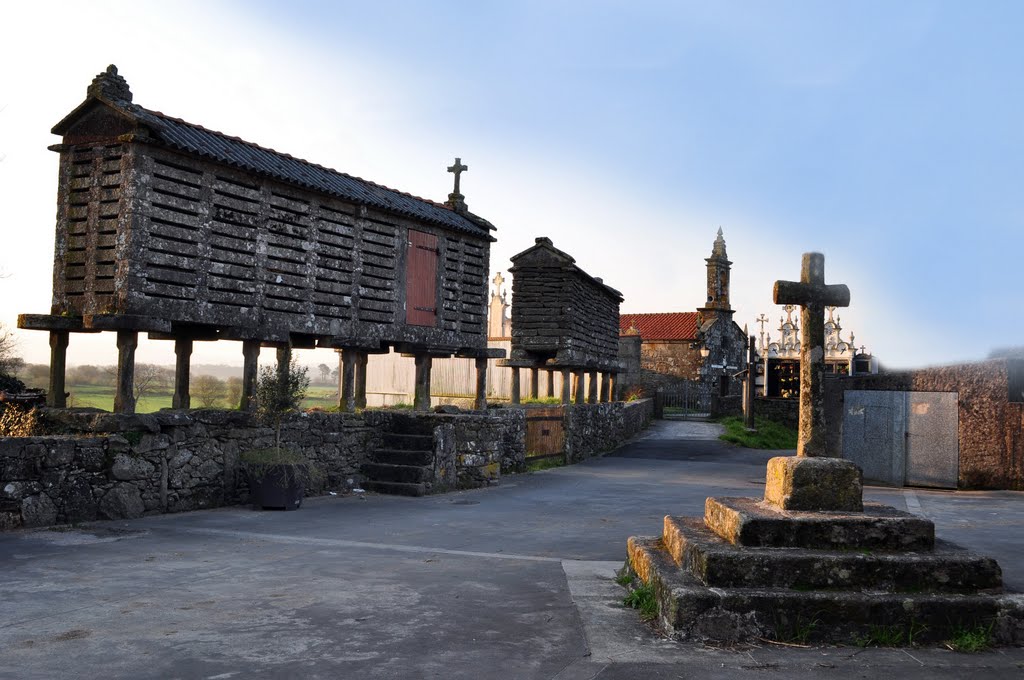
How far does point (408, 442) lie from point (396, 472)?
81 cm

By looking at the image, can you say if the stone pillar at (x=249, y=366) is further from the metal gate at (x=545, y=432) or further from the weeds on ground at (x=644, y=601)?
the weeds on ground at (x=644, y=601)

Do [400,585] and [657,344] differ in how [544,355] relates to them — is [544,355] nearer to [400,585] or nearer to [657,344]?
[400,585]

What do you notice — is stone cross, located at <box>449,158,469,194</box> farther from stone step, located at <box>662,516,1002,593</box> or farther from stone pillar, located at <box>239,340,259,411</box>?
stone step, located at <box>662,516,1002,593</box>

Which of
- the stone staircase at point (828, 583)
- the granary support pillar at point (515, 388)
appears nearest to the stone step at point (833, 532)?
the stone staircase at point (828, 583)

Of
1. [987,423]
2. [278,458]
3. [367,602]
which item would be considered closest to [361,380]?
[278,458]

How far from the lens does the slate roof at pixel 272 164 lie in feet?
36.5

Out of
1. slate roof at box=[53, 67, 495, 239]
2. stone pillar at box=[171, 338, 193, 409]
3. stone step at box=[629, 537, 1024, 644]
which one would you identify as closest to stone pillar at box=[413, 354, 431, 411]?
slate roof at box=[53, 67, 495, 239]

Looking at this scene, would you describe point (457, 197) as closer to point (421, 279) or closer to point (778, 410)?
point (421, 279)

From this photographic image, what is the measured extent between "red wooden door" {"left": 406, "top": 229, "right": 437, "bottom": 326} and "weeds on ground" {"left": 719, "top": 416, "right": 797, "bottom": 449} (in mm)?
12669

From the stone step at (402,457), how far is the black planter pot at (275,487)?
2890 mm

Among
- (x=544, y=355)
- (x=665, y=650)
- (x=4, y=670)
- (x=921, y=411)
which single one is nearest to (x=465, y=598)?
(x=665, y=650)

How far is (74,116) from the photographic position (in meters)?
11.4

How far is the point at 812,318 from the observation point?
21.7 ft

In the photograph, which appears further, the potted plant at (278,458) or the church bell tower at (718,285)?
the church bell tower at (718,285)
